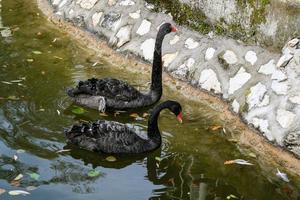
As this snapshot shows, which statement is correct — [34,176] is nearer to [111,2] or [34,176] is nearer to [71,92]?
[71,92]

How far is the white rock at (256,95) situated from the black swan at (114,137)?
A: 124 cm

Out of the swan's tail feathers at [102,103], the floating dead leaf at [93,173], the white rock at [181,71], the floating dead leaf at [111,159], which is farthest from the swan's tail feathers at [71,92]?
the white rock at [181,71]

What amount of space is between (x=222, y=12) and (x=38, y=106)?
3.14 m

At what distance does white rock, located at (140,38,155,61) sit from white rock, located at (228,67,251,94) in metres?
1.61

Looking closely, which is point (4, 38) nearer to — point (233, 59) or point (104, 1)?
point (104, 1)

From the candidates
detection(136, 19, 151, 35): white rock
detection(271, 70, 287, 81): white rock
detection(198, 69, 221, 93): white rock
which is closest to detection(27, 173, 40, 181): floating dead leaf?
detection(198, 69, 221, 93): white rock

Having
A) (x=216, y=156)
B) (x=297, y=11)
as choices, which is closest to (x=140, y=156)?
(x=216, y=156)

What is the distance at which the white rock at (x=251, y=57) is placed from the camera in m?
8.23

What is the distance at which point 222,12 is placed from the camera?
8828 mm

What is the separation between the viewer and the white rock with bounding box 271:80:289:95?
7.49 meters

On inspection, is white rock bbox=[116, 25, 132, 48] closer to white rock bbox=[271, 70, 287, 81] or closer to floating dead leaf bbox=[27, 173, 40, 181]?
white rock bbox=[271, 70, 287, 81]

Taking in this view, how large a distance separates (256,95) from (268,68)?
478 mm

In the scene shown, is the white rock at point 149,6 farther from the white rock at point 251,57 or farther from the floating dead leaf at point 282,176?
the floating dead leaf at point 282,176

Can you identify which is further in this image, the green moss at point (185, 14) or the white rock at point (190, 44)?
the green moss at point (185, 14)
